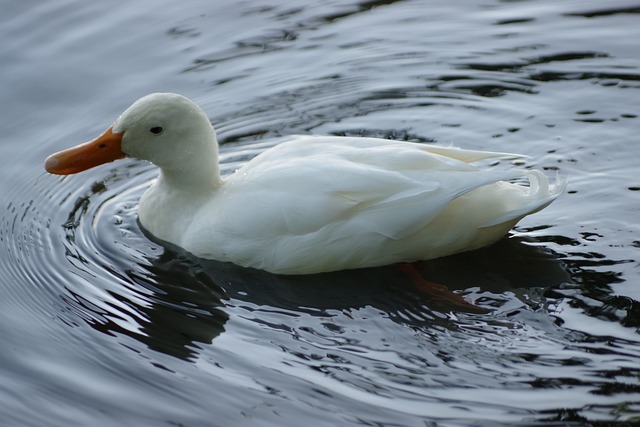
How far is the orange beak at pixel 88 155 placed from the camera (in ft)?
20.6

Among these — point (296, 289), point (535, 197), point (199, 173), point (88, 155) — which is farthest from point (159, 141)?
point (535, 197)

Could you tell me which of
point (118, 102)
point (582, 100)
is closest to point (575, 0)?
point (582, 100)

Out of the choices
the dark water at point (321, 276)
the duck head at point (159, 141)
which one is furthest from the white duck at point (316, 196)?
the dark water at point (321, 276)

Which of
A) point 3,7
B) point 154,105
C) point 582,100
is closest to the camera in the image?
point 154,105

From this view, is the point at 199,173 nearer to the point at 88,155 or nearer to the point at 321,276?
the point at 88,155

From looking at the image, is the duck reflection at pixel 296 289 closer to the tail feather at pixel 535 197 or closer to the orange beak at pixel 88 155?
the tail feather at pixel 535 197

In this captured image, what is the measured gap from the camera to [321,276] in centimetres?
600

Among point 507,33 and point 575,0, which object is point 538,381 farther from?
point 575,0

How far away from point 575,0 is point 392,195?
14.2 feet

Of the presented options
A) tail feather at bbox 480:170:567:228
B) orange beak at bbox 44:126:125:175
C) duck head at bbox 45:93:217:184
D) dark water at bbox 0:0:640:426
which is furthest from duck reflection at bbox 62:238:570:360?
orange beak at bbox 44:126:125:175

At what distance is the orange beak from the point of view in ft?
20.6

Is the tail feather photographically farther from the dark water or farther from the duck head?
the duck head

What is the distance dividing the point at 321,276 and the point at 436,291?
683mm

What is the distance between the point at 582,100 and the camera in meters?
7.60
